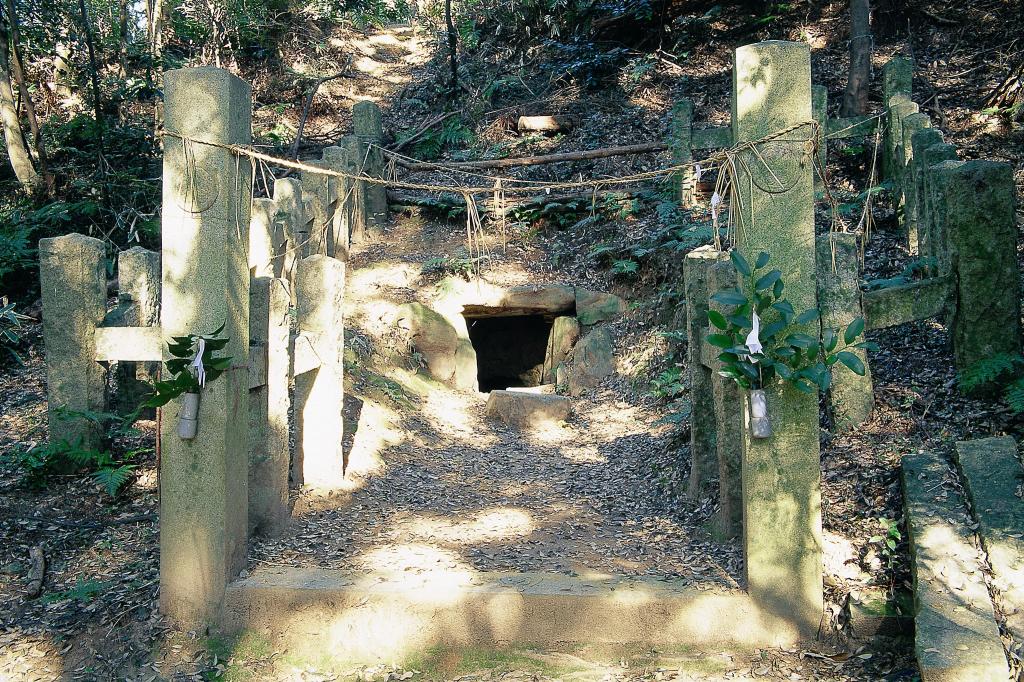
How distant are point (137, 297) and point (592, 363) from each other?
558cm

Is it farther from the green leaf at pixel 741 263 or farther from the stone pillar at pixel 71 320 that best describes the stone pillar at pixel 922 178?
the stone pillar at pixel 71 320

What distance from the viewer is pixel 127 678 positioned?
14.7 feet

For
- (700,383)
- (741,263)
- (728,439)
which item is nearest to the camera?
(741,263)

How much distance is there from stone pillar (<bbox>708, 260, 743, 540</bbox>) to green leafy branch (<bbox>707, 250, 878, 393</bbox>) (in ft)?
2.23

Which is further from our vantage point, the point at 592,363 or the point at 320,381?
the point at 592,363

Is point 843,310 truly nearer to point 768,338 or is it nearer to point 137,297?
point 768,338

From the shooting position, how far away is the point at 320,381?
6309mm

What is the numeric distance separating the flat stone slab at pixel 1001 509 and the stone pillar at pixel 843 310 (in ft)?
2.76

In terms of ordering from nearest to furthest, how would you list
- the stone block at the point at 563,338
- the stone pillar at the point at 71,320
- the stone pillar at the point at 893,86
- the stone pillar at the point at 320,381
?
the stone pillar at the point at 71,320 → the stone pillar at the point at 320,381 → the stone pillar at the point at 893,86 → the stone block at the point at 563,338

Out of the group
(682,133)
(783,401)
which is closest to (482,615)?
(783,401)

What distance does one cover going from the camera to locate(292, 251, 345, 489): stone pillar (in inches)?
245

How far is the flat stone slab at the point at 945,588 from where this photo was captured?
141 inches

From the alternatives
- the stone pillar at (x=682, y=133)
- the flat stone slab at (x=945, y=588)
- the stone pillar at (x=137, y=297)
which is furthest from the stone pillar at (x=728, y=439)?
the stone pillar at (x=682, y=133)

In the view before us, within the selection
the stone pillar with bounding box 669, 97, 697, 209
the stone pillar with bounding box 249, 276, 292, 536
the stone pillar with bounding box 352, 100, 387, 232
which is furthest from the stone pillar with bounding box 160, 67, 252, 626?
the stone pillar with bounding box 669, 97, 697, 209
